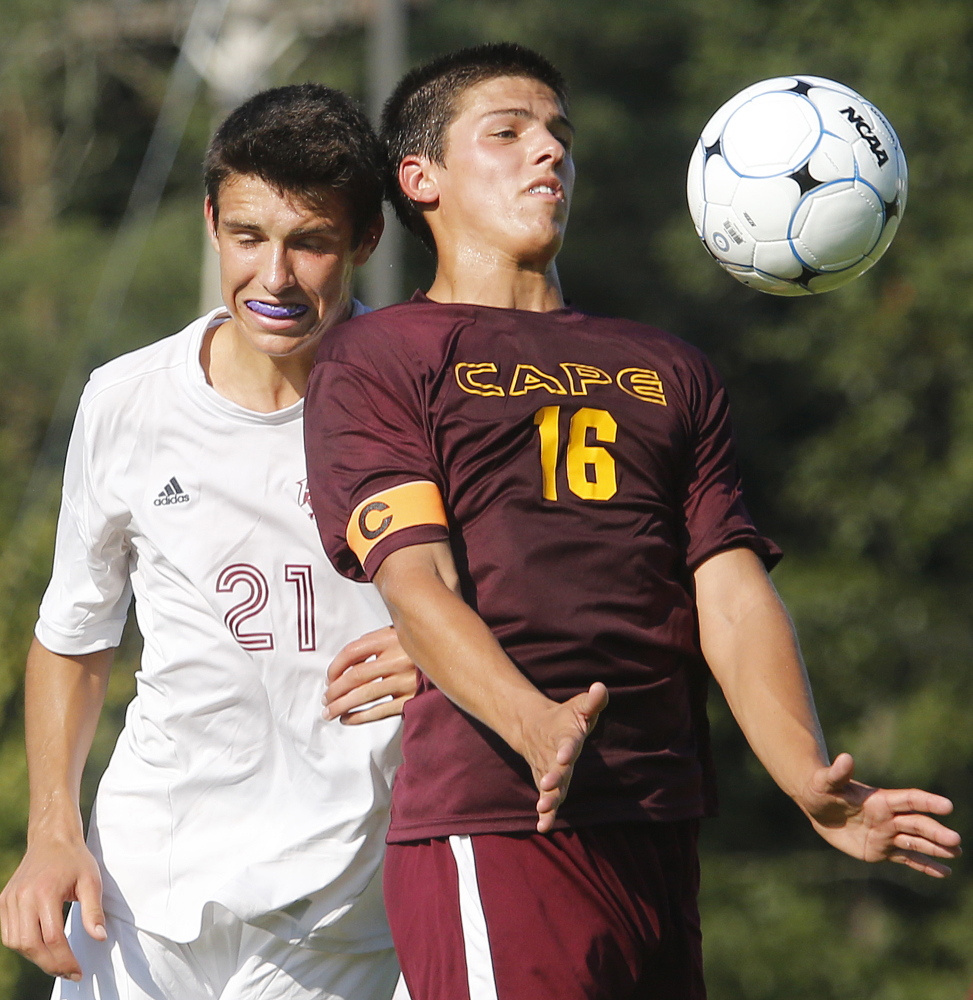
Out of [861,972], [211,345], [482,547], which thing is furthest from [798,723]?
[861,972]

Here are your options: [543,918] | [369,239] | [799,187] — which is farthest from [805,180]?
[543,918]

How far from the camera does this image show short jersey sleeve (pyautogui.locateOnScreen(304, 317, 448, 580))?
3.21 m

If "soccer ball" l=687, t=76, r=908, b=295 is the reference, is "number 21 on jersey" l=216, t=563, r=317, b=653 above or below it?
below

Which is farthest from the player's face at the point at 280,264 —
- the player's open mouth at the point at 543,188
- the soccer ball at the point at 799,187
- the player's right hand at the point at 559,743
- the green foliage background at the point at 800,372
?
the green foliage background at the point at 800,372

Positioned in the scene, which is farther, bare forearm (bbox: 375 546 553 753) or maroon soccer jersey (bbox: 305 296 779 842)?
maroon soccer jersey (bbox: 305 296 779 842)

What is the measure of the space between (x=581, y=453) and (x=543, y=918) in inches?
36.0

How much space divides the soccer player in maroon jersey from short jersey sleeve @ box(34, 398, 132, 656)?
0.84 meters

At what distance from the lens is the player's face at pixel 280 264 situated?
3848mm

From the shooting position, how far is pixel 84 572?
408 centimetres

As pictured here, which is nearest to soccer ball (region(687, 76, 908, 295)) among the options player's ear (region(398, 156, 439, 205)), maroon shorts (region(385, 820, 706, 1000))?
player's ear (region(398, 156, 439, 205))

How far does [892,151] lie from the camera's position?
3875mm

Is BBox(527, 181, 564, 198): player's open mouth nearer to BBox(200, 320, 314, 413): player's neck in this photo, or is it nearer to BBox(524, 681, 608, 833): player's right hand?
BBox(200, 320, 314, 413): player's neck

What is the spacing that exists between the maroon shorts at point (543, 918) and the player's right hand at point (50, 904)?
38.1 inches

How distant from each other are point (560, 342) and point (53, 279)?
54.3 ft
